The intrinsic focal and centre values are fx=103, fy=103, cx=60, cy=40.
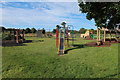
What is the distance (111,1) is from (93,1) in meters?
1.73

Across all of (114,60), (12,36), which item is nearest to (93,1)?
(114,60)

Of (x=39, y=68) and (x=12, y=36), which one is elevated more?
(x=12, y=36)

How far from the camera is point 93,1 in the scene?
34.9 ft


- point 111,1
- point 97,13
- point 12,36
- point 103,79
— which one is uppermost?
point 111,1

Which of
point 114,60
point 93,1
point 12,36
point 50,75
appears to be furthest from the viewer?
point 12,36

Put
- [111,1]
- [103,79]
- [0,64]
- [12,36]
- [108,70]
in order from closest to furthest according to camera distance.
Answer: [103,79] → [108,70] → [0,64] → [111,1] → [12,36]

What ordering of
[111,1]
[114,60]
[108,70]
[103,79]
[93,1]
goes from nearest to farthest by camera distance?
[103,79]
[108,70]
[114,60]
[111,1]
[93,1]

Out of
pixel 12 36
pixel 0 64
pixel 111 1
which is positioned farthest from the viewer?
pixel 12 36

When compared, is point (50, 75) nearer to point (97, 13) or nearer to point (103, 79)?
point (103, 79)

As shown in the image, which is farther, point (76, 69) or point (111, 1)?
point (111, 1)

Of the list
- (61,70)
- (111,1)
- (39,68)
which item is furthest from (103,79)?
(111,1)

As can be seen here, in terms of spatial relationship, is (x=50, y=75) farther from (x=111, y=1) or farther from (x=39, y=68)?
(x=111, y=1)

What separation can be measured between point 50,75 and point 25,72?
132 cm

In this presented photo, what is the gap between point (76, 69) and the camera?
5719 mm
